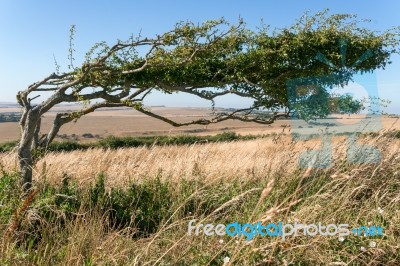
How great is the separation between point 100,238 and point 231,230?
1.18m

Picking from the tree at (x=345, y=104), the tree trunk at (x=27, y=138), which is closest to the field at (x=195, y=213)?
the tree trunk at (x=27, y=138)

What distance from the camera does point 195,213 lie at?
3455mm

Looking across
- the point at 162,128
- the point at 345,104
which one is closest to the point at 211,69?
the point at 345,104

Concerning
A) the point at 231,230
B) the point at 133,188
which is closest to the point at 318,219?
the point at 231,230

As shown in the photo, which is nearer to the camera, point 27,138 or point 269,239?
A: point 269,239

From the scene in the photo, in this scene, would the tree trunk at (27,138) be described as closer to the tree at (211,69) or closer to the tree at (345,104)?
the tree at (211,69)

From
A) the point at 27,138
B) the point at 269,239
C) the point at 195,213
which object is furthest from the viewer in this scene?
the point at 27,138

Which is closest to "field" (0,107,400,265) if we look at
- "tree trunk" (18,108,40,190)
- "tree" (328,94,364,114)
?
"tree trunk" (18,108,40,190)

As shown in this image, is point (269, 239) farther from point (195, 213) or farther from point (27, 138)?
point (27, 138)

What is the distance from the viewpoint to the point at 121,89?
6555mm

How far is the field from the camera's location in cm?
275

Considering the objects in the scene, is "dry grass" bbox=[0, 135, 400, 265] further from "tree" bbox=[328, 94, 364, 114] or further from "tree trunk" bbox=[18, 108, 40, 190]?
"tree" bbox=[328, 94, 364, 114]

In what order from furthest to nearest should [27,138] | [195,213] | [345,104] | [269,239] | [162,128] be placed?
[162,128] → [345,104] → [27,138] → [195,213] → [269,239]

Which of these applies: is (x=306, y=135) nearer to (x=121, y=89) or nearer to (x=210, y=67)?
(x=210, y=67)
